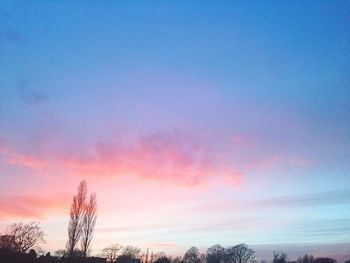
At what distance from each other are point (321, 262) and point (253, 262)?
38882 mm

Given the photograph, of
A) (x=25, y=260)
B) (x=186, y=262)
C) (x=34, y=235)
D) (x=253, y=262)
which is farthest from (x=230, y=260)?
(x=25, y=260)

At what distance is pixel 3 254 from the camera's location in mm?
39000

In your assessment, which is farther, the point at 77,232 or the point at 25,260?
the point at 77,232

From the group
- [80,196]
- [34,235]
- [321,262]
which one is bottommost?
[321,262]

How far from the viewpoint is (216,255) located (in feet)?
630

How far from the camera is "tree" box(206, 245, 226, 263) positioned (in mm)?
189500

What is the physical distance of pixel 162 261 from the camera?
148 m

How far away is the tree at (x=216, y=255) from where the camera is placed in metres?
190

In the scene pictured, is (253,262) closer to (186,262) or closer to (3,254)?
(186,262)

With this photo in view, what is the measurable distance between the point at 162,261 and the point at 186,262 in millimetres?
56206

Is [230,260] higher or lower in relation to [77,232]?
lower

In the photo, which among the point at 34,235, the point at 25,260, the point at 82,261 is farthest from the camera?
the point at 34,235

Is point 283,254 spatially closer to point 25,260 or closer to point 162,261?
point 162,261

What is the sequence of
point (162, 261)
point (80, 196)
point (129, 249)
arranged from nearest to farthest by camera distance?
point (80, 196), point (162, 261), point (129, 249)
